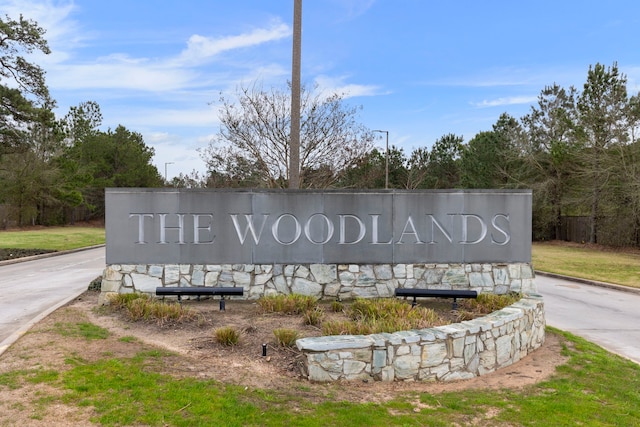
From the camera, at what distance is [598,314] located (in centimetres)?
992

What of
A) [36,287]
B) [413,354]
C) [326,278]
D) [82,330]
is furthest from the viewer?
[36,287]

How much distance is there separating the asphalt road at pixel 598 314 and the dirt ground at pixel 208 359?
1107mm

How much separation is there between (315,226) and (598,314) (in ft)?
21.9

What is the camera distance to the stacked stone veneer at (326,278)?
28.7ft

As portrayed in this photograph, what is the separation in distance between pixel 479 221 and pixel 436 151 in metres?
42.0

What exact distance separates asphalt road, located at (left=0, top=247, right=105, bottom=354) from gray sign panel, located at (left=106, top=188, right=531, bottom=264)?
2.00 m

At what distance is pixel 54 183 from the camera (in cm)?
4066

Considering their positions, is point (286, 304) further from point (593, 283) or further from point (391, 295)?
point (593, 283)

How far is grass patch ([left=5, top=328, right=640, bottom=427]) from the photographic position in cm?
410

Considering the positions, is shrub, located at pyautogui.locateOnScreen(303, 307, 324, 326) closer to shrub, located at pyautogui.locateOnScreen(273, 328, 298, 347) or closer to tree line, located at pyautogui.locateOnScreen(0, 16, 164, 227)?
shrub, located at pyautogui.locateOnScreen(273, 328, 298, 347)

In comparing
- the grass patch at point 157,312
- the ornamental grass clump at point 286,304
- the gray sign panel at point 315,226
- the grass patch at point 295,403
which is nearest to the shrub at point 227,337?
the grass patch at point 295,403

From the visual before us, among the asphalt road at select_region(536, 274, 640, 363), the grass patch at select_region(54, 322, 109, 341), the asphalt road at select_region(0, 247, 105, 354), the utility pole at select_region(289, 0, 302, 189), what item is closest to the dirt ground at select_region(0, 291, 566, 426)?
the grass patch at select_region(54, 322, 109, 341)

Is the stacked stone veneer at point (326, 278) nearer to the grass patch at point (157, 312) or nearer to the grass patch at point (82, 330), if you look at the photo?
the grass patch at point (157, 312)

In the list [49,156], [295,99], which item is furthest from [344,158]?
[49,156]
